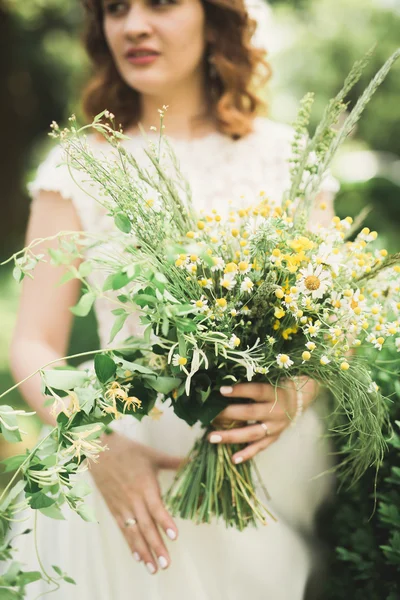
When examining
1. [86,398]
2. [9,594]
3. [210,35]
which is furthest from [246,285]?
[210,35]

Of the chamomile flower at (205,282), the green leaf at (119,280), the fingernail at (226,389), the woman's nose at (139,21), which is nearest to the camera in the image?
the green leaf at (119,280)

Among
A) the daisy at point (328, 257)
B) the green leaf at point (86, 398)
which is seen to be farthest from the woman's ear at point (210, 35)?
the green leaf at point (86, 398)

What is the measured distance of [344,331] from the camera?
44.5 inches

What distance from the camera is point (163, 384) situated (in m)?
1.17

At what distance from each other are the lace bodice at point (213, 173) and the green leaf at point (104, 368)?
801 mm

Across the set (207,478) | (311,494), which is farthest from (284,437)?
(207,478)

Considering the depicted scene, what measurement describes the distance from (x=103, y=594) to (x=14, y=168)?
29.2 ft

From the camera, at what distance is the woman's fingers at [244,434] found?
1.34 meters

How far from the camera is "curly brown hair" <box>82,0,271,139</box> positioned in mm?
1981

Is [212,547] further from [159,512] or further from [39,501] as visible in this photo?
[39,501]

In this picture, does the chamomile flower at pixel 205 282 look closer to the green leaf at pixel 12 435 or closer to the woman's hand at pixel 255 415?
the woman's hand at pixel 255 415

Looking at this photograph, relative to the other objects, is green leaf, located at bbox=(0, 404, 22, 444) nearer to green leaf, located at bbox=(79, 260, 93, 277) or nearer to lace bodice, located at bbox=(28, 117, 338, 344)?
green leaf, located at bbox=(79, 260, 93, 277)

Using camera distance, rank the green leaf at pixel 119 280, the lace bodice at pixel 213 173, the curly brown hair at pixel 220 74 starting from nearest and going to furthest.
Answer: the green leaf at pixel 119 280 < the lace bodice at pixel 213 173 < the curly brown hair at pixel 220 74

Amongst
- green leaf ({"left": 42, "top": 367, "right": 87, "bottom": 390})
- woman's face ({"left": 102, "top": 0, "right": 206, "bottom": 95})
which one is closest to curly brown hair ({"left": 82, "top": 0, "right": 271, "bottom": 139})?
woman's face ({"left": 102, "top": 0, "right": 206, "bottom": 95})
